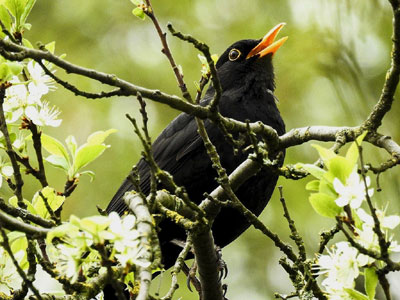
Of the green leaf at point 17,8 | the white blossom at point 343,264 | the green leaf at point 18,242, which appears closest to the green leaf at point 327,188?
the white blossom at point 343,264

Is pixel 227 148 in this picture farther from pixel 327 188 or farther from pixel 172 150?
pixel 327 188

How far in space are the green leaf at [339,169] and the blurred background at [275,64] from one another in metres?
4.03

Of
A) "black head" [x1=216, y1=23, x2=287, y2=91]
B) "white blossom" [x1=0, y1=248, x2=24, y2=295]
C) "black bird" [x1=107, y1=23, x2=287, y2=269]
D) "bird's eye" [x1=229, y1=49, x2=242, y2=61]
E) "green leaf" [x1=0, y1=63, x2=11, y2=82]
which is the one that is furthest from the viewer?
"bird's eye" [x1=229, y1=49, x2=242, y2=61]

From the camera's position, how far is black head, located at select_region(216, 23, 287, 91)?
5227mm

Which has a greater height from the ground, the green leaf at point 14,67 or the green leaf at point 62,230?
the green leaf at point 14,67

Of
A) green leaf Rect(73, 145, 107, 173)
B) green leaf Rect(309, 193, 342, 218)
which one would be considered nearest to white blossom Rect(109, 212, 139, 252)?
green leaf Rect(309, 193, 342, 218)

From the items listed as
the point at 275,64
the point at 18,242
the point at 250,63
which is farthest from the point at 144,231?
the point at 275,64

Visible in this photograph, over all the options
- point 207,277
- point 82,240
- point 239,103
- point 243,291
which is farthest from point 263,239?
point 82,240

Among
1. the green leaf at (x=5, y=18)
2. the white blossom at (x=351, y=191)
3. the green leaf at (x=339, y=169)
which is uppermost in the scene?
the green leaf at (x=5, y=18)

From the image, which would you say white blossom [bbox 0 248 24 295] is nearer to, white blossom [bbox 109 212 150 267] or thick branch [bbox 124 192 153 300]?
thick branch [bbox 124 192 153 300]

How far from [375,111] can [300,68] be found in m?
4.28

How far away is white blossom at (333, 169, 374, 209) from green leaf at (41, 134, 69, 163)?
125 centimetres

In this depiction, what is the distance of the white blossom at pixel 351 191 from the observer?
6.83ft

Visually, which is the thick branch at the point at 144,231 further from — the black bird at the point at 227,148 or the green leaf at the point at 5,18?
the black bird at the point at 227,148
